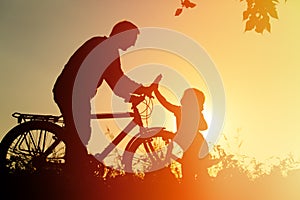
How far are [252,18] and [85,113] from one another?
3.73 m

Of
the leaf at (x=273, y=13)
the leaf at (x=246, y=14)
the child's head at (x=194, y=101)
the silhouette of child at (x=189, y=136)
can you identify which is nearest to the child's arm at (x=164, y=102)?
the silhouette of child at (x=189, y=136)

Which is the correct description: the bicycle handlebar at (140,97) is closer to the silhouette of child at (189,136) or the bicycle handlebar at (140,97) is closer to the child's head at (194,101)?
the silhouette of child at (189,136)

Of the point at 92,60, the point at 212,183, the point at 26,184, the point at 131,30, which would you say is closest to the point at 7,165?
the point at 26,184

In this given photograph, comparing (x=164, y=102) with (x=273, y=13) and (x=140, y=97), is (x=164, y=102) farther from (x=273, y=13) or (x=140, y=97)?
(x=273, y=13)

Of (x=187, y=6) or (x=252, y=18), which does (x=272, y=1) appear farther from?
(x=187, y=6)

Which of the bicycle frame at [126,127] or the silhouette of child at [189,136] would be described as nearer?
the bicycle frame at [126,127]

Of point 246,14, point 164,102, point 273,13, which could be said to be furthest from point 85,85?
point 273,13

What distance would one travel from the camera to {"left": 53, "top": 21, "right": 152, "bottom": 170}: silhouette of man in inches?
423

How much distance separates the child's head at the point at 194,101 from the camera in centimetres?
1178

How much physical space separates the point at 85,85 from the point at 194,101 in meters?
2.10

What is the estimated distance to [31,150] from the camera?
10.9m

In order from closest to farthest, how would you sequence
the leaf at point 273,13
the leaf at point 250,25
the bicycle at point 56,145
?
1. the leaf at point 273,13
2. the leaf at point 250,25
3. the bicycle at point 56,145

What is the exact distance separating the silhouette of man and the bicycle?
0.22 meters

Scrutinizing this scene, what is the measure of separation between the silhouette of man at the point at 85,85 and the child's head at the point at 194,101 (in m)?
1.09
